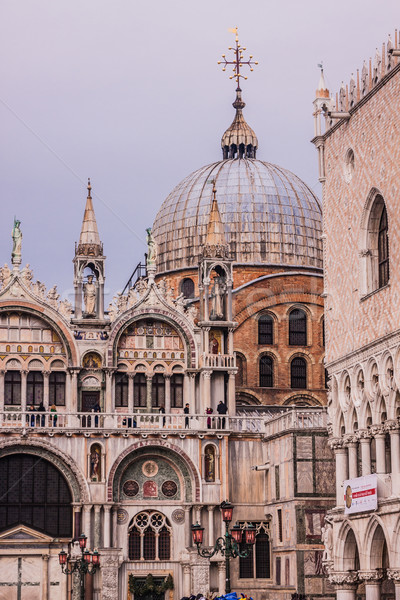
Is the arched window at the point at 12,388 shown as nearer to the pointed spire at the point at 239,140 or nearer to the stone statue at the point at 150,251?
the stone statue at the point at 150,251

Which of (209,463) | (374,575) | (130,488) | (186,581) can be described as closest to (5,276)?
(130,488)

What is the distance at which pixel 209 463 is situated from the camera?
166 feet

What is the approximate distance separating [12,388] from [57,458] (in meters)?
3.36

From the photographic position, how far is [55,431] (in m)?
49.5

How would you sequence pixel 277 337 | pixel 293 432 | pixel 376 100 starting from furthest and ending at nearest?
pixel 277 337
pixel 293 432
pixel 376 100

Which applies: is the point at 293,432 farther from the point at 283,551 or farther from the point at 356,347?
the point at 356,347

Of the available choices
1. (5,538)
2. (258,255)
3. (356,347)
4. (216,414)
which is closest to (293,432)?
(216,414)

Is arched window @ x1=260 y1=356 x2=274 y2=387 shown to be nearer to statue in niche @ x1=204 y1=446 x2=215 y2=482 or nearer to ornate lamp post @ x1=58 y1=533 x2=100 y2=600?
statue in niche @ x1=204 y1=446 x2=215 y2=482

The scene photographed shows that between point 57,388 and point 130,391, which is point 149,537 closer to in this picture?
point 130,391

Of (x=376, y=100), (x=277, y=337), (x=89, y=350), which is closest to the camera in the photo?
(x=376, y=100)

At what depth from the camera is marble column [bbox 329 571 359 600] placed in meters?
42.2

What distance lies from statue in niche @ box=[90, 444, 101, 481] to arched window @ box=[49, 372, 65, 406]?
8.16ft

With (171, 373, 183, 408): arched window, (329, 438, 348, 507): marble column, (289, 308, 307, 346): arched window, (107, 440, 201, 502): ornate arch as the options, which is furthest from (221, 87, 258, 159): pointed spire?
(329, 438, 348, 507): marble column

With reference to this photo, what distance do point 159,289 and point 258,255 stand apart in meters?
10.4
